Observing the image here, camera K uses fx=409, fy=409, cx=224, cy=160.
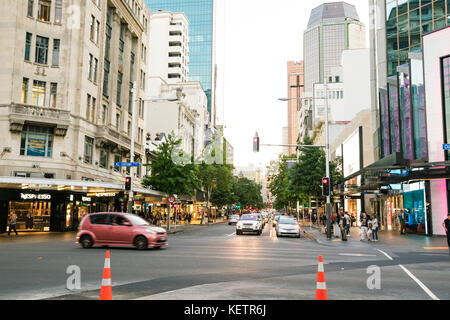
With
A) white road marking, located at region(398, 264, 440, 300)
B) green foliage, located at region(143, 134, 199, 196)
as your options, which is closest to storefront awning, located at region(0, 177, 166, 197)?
green foliage, located at region(143, 134, 199, 196)

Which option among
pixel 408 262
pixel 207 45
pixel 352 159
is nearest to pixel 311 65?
pixel 207 45

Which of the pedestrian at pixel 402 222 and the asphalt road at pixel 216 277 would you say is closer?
the asphalt road at pixel 216 277

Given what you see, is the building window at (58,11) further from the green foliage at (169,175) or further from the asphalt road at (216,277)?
the asphalt road at (216,277)

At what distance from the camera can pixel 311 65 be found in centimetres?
19488

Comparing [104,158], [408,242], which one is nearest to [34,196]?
[104,158]

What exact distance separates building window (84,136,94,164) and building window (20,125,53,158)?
3581mm

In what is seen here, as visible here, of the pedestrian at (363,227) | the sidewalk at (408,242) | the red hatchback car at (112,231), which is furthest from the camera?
the pedestrian at (363,227)

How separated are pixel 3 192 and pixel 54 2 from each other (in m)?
16.2

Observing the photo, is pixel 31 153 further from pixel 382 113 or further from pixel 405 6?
pixel 405 6

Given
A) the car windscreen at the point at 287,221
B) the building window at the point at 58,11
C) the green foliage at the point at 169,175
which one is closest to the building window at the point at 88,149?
the green foliage at the point at 169,175

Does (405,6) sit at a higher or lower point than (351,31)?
lower

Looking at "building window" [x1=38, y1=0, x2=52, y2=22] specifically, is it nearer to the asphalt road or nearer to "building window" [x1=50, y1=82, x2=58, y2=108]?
"building window" [x1=50, y1=82, x2=58, y2=108]

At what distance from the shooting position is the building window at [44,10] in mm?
33656

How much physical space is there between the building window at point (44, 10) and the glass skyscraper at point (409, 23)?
32878mm
